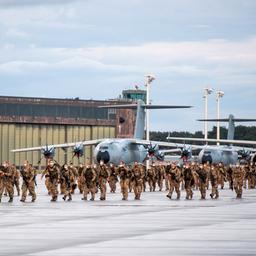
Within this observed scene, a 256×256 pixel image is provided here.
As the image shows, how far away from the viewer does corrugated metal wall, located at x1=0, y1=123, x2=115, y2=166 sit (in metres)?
122

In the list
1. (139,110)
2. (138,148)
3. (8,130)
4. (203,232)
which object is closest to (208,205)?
(203,232)

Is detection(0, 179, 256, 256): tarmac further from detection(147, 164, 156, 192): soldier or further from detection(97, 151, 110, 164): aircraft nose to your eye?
detection(97, 151, 110, 164): aircraft nose

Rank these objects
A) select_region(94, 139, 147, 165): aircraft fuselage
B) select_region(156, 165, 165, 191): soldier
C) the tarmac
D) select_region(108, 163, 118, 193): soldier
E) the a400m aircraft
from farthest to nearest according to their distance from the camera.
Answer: the a400m aircraft, select_region(94, 139, 147, 165): aircraft fuselage, select_region(156, 165, 165, 191): soldier, select_region(108, 163, 118, 193): soldier, the tarmac

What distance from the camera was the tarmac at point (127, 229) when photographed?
797 inches

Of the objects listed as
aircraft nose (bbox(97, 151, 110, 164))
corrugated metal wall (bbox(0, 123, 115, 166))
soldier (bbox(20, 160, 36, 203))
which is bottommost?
Result: soldier (bbox(20, 160, 36, 203))

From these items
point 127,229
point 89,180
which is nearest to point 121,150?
point 89,180

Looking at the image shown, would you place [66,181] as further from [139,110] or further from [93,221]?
[139,110]

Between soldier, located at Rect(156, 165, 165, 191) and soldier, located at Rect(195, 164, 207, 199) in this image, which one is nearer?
soldier, located at Rect(195, 164, 207, 199)

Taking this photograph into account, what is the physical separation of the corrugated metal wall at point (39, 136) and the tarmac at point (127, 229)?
273 feet

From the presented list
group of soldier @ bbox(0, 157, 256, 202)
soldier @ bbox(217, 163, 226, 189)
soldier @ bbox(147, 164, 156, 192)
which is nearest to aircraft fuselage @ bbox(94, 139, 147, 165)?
soldier @ bbox(217, 163, 226, 189)

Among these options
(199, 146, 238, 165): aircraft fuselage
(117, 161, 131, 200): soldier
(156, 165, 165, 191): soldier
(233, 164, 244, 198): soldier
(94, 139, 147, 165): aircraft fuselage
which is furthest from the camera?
(199, 146, 238, 165): aircraft fuselage

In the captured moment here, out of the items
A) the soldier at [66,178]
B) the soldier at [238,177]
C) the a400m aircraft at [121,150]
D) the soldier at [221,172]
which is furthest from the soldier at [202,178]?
the a400m aircraft at [121,150]

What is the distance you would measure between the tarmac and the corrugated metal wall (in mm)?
83112

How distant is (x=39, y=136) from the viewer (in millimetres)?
125562
